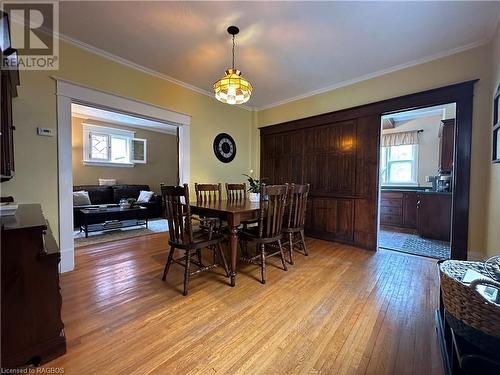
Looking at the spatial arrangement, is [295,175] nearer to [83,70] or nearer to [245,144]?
[245,144]

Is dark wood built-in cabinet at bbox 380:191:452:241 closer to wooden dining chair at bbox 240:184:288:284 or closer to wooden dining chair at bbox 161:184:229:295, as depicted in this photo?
wooden dining chair at bbox 240:184:288:284

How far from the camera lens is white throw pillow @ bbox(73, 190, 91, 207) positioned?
487 centimetres

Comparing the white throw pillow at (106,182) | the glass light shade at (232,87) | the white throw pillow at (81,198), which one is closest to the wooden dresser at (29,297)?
the glass light shade at (232,87)

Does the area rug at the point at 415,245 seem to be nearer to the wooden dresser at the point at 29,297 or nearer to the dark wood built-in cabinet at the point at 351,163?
the dark wood built-in cabinet at the point at 351,163

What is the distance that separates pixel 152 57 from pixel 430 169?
5.83 metres

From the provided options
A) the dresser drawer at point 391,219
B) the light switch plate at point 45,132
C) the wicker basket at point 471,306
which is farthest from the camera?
the dresser drawer at point 391,219

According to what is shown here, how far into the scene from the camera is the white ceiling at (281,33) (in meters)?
2.04

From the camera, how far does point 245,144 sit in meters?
4.90

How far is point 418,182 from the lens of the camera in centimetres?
513

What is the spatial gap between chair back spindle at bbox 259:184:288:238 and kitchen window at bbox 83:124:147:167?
567 centimetres

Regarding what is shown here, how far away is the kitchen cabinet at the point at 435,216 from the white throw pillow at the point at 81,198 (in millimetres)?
6909

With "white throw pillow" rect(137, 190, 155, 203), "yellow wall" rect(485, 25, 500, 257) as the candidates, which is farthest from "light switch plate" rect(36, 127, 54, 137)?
"yellow wall" rect(485, 25, 500, 257)

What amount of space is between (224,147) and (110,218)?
8.52 ft

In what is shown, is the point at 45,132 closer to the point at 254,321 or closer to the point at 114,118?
the point at 254,321
